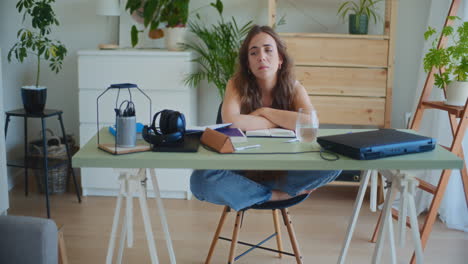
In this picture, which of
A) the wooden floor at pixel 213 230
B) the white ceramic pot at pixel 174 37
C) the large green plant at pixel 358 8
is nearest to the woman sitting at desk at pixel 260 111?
the wooden floor at pixel 213 230

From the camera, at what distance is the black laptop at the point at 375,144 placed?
5.57 feet

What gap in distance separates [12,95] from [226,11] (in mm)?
1771

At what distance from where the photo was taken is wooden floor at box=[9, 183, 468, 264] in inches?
108

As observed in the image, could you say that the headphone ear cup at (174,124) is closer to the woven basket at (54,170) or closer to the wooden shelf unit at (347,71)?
the wooden shelf unit at (347,71)

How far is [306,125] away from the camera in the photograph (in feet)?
6.15

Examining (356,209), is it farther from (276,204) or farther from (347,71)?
(347,71)

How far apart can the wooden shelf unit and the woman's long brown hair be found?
85cm

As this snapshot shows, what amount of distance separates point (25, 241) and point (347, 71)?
246cm

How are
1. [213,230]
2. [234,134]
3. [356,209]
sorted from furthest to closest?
[213,230], [356,209], [234,134]

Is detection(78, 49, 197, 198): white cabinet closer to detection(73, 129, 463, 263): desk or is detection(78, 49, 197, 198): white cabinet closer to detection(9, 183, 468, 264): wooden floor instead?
detection(9, 183, 468, 264): wooden floor

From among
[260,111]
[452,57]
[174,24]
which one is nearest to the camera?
[260,111]

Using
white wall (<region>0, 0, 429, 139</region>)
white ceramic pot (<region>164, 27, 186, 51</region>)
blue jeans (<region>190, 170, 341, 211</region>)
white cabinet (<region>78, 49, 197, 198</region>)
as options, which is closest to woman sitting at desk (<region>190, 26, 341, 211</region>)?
blue jeans (<region>190, 170, 341, 211</region>)

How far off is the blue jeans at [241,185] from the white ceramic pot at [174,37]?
5.20ft

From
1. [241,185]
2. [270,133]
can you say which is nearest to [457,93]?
[270,133]
